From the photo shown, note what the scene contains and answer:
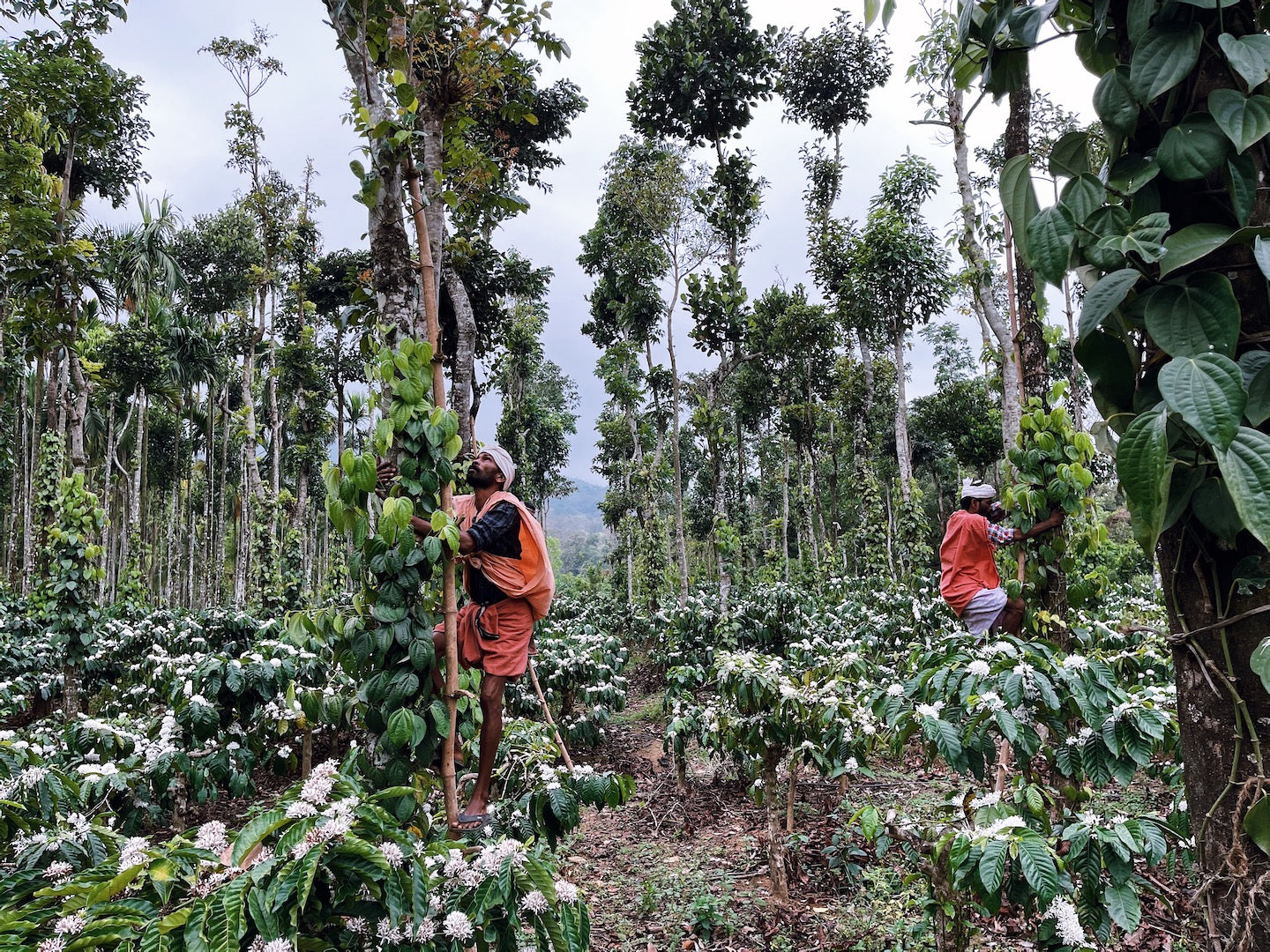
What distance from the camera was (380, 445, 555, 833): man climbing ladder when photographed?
2877 mm

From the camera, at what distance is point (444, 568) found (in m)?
2.37

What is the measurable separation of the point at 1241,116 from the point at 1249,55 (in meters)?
0.10

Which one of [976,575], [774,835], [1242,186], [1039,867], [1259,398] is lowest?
[774,835]

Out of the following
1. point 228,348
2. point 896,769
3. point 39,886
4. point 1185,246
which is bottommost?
point 896,769

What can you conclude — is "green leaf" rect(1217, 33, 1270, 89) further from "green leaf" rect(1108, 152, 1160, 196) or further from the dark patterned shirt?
the dark patterned shirt

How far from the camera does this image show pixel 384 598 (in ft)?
7.44

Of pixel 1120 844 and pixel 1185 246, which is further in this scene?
pixel 1120 844

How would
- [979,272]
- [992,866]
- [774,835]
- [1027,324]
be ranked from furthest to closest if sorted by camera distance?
[979,272] < [1027,324] < [774,835] < [992,866]

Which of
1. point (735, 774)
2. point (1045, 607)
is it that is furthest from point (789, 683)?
point (735, 774)

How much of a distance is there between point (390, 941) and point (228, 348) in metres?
19.2

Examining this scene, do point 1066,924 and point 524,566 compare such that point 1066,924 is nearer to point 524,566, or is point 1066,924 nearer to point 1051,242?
point 1051,242

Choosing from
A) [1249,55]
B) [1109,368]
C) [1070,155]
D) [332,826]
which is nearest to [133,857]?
[332,826]

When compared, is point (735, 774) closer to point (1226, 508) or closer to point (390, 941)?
point (390, 941)

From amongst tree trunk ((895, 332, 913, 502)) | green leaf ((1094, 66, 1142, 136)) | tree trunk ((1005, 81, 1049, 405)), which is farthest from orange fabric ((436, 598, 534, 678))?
tree trunk ((895, 332, 913, 502))
